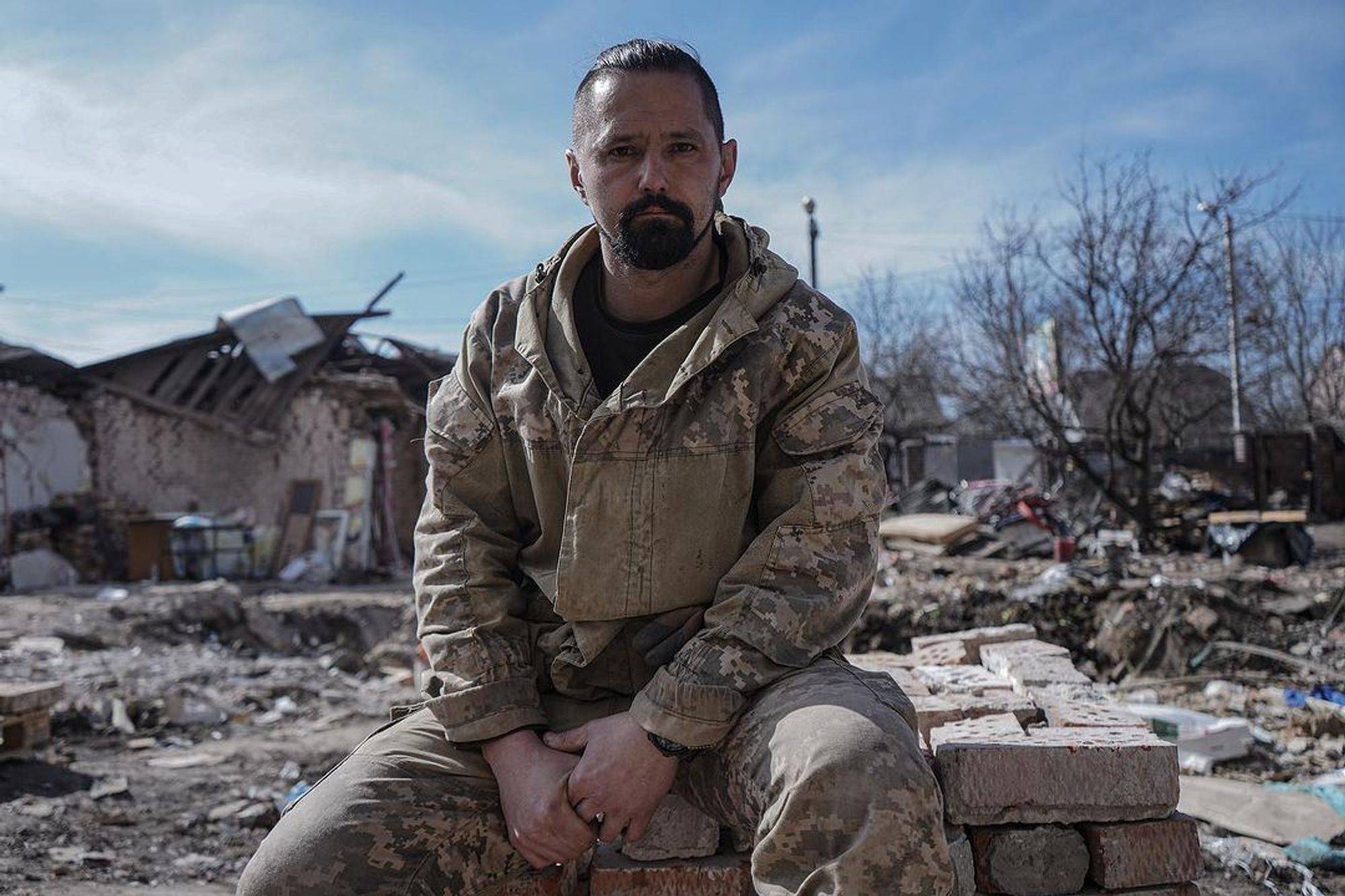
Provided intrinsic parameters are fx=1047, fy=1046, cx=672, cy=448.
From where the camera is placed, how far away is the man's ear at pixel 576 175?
229 centimetres

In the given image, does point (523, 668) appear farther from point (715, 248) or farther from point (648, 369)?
point (715, 248)

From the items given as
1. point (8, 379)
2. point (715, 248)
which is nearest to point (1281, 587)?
point (715, 248)

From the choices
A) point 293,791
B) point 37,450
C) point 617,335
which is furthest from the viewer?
point 37,450

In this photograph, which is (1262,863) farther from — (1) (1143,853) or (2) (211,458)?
(2) (211,458)

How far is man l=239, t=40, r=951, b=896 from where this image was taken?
182cm

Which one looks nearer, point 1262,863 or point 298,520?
point 1262,863

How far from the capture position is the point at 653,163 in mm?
2121

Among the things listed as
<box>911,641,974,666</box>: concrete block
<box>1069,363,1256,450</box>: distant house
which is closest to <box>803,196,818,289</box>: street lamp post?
<box>1069,363,1256,450</box>: distant house

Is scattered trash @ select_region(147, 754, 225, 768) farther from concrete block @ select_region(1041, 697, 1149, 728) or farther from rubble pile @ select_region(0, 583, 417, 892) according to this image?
concrete block @ select_region(1041, 697, 1149, 728)

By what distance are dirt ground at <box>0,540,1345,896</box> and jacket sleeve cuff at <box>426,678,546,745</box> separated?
2.28 m

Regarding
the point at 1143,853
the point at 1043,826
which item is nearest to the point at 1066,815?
the point at 1043,826

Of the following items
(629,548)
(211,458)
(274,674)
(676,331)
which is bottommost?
(274,674)

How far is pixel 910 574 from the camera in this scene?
11266mm

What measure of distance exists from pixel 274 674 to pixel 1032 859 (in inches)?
306
